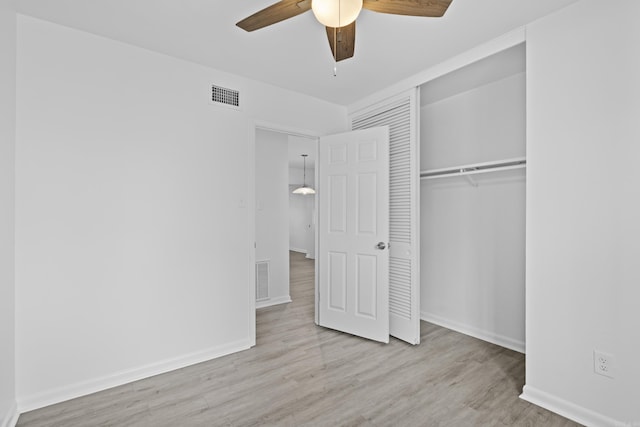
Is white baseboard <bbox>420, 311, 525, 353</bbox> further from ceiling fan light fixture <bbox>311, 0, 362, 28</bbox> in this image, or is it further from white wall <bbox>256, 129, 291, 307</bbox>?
Result: ceiling fan light fixture <bbox>311, 0, 362, 28</bbox>

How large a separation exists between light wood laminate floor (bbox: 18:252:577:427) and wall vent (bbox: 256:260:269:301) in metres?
1.28

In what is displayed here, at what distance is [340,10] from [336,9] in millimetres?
19

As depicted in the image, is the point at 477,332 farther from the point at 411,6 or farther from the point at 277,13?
the point at 277,13

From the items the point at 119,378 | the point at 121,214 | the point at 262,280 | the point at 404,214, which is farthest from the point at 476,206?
the point at 119,378

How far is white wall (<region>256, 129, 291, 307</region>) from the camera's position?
4398 mm

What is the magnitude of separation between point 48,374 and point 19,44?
2175mm

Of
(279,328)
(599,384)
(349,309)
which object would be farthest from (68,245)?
(599,384)

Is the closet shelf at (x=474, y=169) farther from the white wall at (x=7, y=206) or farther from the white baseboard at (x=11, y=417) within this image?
the white baseboard at (x=11, y=417)

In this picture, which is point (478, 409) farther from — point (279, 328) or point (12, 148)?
point (12, 148)

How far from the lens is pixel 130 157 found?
237cm

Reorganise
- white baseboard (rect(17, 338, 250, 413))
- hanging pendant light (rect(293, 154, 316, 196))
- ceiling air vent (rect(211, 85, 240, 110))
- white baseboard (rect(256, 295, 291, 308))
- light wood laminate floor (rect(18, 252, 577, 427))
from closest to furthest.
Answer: light wood laminate floor (rect(18, 252, 577, 427)) → white baseboard (rect(17, 338, 250, 413)) → ceiling air vent (rect(211, 85, 240, 110)) → white baseboard (rect(256, 295, 291, 308)) → hanging pendant light (rect(293, 154, 316, 196))

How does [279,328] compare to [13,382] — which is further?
[279,328]

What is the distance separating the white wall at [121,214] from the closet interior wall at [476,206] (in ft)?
6.85

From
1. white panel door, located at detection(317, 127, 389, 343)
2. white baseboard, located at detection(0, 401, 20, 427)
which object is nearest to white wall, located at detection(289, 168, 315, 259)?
white panel door, located at detection(317, 127, 389, 343)
